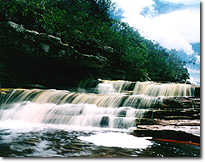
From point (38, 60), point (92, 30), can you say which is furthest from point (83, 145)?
point (92, 30)

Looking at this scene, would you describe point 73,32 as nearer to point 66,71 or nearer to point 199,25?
point 66,71

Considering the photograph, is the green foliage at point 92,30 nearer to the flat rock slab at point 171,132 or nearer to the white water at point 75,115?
the white water at point 75,115

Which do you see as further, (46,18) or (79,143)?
(46,18)

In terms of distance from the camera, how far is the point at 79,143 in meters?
3.15

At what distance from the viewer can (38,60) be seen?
26.8 feet

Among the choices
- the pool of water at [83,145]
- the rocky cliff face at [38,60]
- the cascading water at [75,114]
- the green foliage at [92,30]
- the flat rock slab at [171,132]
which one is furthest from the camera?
the green foliage at [92,30]

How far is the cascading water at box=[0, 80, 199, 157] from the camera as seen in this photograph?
3.38 m

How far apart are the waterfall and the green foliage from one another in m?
2.68

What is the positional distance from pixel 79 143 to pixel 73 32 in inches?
297

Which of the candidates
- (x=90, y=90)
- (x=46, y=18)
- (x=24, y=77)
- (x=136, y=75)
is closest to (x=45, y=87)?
(x=24, y=77)

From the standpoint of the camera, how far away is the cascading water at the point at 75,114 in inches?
133

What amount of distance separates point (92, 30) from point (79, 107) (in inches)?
316

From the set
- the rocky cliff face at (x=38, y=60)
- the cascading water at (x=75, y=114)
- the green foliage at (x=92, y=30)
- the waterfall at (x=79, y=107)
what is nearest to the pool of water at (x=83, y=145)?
the cascading water at (x=75, y=114)

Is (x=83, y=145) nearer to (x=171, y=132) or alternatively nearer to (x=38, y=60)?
(x=171, y=132)
